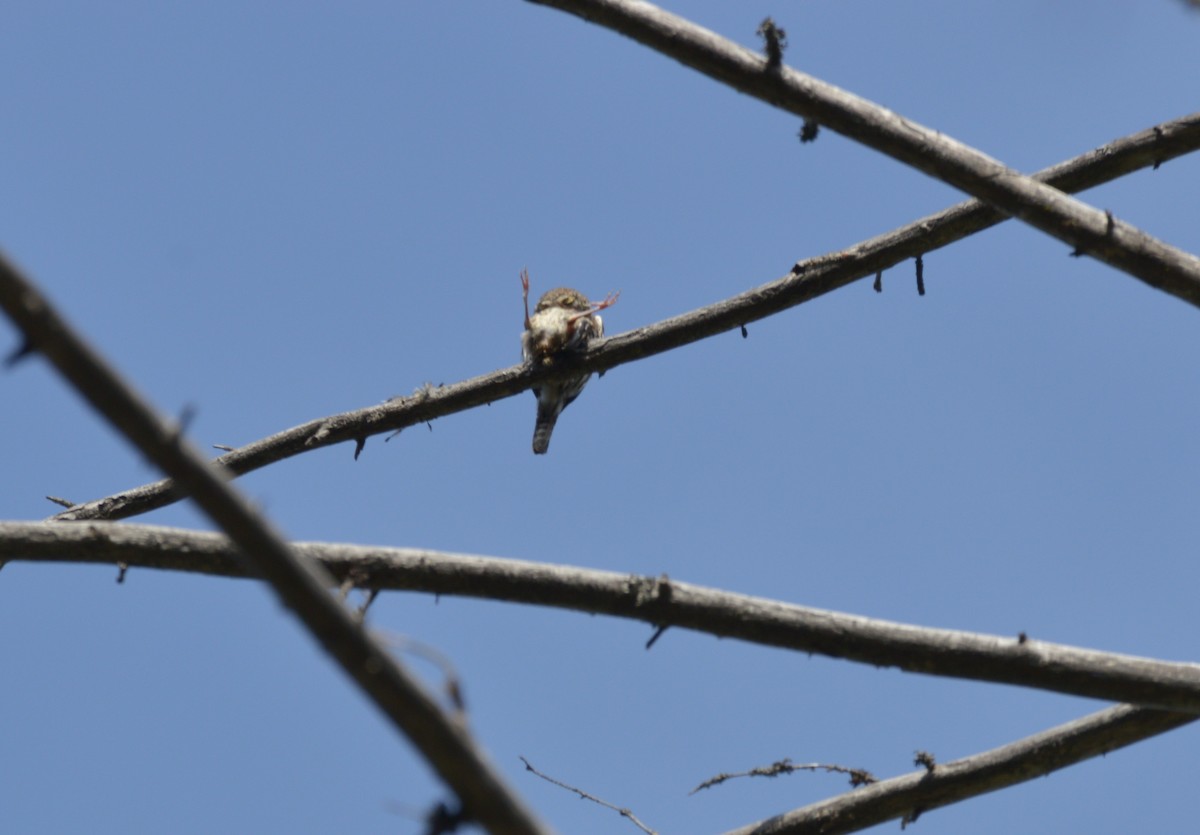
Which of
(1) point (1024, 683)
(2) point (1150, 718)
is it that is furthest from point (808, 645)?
(2) point (1150, 718)

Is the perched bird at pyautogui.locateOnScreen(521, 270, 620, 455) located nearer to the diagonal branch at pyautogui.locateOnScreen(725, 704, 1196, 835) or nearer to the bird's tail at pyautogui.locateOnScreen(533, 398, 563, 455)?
the bird's tail at pyautogui.locateOnScreen(533, 398, 563, 455)

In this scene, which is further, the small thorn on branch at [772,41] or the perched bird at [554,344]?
the perched bird at [554,344]

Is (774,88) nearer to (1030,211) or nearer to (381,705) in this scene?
(1030,211)

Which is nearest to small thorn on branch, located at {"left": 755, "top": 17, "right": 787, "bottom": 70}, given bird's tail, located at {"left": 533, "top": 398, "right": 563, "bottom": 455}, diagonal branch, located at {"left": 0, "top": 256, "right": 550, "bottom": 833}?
diagonal branch, located at {"left": 0, "top": 256, "right": 550, "bottom": 833}

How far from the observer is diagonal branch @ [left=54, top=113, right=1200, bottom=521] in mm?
5309

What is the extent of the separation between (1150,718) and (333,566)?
297 centimetres

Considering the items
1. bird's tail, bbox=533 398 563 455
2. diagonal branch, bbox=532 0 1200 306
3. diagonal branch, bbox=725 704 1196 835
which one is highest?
bird's tail, bbox=533 398 563 455

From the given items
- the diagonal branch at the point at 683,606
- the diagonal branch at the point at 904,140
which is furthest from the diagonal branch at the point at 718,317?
the diagonal branch at the point at 683,606

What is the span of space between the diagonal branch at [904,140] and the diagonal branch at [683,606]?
Answer: 1.54 m

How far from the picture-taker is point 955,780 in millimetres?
4422

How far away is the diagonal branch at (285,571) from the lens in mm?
2021

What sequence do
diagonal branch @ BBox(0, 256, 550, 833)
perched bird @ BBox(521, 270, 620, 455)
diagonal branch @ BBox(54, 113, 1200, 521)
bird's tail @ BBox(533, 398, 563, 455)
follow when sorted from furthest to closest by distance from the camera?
bird's tail @ BBox(533, 398, 563, 455) < perched bird @ BBox(521, 270, 620, 455) < diagonal branch @ BBox(54, 113, 1200, 521) < diagonal branch @ BBox(0, 256, 550, 833)

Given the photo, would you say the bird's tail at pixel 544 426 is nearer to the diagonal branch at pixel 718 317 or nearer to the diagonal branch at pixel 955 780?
the diagonal branch at pixel 718 317

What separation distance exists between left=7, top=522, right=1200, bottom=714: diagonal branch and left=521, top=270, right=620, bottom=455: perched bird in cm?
371
